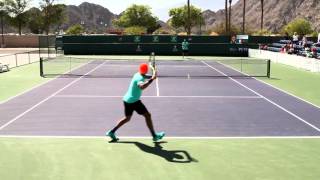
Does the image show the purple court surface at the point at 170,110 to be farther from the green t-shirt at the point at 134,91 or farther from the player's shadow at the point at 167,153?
the green t-shirt at the point at 134,91

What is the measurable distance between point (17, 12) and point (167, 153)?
3361 inches

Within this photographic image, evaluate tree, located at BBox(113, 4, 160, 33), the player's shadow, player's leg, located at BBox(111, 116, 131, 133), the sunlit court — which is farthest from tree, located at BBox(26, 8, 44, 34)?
the player's shadow

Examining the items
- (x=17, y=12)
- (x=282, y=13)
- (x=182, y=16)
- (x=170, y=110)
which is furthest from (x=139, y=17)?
(x=170, y=110)

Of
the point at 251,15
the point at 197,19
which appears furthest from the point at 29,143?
the point at 251,15

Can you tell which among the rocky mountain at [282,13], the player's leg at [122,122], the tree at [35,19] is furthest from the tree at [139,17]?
the player's leg at [122,122]

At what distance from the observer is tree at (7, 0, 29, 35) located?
3482 inches

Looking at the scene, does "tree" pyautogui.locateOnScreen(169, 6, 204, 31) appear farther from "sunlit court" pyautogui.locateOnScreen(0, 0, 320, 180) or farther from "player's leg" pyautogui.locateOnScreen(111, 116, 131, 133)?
"player's leg" pyautogui.locateOnScreen(111, 116, 131, 133)

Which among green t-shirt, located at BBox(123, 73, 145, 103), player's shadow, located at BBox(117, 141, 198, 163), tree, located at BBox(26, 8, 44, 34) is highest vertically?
tree, located at BBox(26, 8, 44, 34)

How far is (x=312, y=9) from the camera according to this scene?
153m

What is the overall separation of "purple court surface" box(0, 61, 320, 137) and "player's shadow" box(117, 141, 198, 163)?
3.86ft

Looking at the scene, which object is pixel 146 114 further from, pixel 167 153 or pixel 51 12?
pixel 51 12

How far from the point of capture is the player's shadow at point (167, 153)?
10.1 m

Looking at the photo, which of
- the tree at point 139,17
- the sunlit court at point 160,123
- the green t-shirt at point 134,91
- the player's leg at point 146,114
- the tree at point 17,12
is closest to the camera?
the sunlit court at point 160,123

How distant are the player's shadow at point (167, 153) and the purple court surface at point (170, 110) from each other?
118 centimetres
